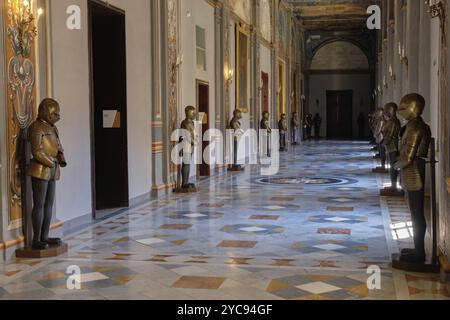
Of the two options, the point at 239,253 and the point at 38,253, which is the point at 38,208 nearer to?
the point at 38,253

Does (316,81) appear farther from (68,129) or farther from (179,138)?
(68,129)

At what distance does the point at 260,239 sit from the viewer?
6828 millimetres

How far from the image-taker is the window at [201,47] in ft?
43.4

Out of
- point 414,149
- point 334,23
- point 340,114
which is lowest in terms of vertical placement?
point 414,149

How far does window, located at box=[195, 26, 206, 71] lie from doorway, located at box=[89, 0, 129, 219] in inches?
163

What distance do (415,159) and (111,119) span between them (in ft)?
17.4

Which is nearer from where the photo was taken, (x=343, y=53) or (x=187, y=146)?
(x=187, y=146)

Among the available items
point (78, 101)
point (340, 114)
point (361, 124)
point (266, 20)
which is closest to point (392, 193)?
point (78, 101)

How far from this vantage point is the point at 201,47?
1350 centimetres

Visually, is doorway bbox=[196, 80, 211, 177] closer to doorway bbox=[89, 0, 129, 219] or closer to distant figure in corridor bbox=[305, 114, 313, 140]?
doorway bbox=[89, 0, 129, 219]

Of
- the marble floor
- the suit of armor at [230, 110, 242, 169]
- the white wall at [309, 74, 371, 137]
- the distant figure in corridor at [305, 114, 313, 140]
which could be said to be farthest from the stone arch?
the marble floor

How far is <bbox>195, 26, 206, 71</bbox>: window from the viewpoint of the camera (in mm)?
13236
